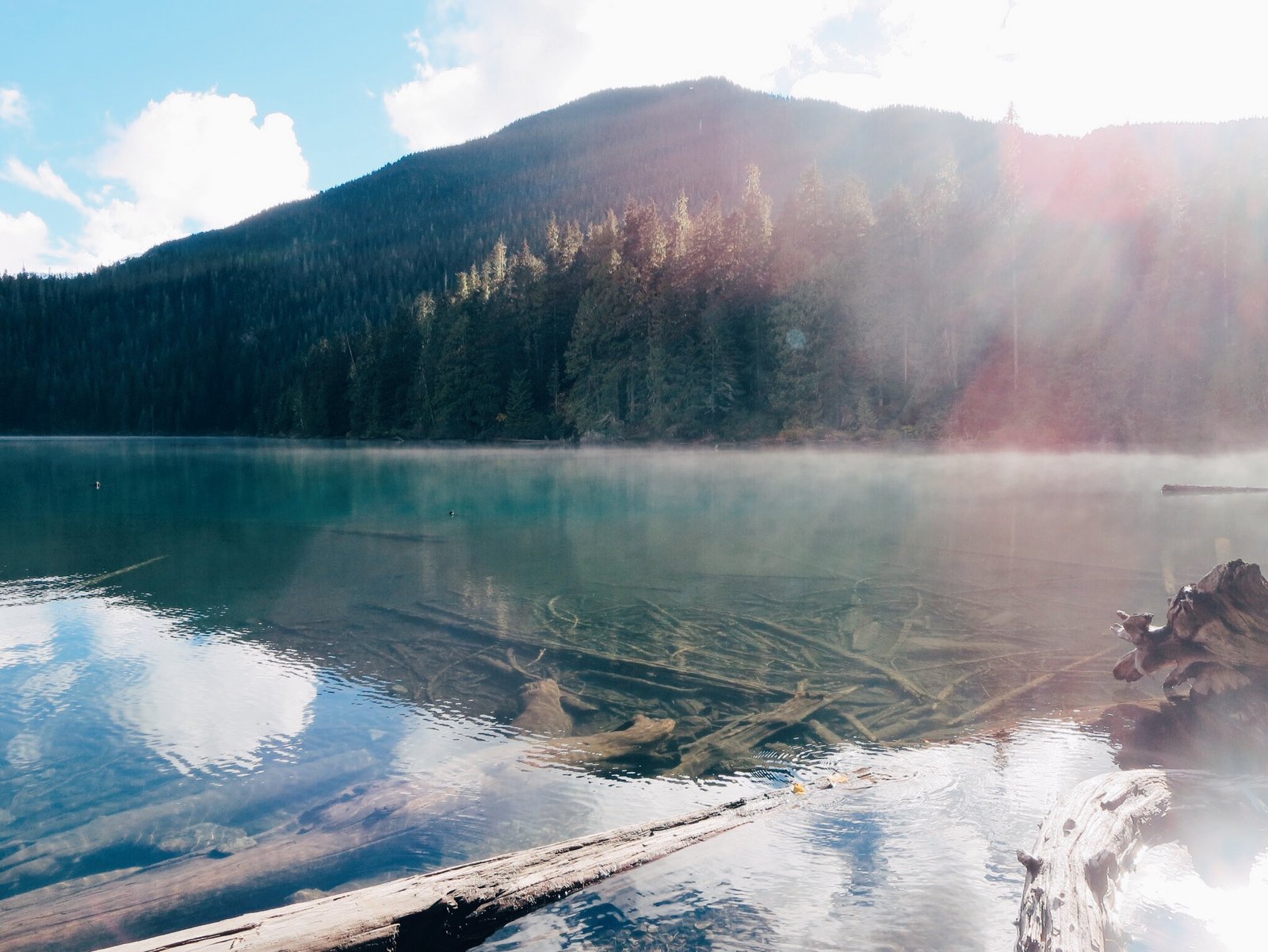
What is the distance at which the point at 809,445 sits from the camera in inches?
2739

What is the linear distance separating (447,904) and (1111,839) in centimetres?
506

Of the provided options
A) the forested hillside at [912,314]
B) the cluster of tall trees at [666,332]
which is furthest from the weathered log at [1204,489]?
the cluster of tall trees at [666,332]

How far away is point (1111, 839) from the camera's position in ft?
19.7

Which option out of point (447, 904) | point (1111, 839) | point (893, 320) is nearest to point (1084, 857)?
point (1111, 839)

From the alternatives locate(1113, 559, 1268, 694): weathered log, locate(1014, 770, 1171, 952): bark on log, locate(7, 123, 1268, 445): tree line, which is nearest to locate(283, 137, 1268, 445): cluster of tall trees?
locate(7, 123, 1268, 445): tree line

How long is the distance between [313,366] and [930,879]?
135219 mm

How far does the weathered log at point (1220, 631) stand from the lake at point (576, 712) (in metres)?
1.35

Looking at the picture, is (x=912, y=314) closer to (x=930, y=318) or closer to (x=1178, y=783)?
(x=930, y=318)

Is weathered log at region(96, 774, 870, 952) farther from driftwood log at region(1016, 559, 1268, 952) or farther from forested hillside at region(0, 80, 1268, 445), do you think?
forested hillside at region(0, 80, 1268, 445)

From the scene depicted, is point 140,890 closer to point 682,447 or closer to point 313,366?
point 682,447

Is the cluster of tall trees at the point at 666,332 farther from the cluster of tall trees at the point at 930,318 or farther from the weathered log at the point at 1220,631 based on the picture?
the weathered log at the point at 1220,631

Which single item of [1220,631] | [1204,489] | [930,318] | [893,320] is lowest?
[1220,631]

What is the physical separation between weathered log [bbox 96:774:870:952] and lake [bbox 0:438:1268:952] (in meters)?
0.24

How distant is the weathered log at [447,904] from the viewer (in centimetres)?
418
